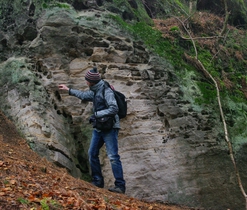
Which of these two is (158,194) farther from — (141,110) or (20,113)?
(20,113)

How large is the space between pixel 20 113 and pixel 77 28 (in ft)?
9.02

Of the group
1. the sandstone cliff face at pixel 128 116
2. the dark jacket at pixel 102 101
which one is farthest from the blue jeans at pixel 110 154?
the sandstone cliff face at pixel 128 116

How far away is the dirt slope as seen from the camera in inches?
151

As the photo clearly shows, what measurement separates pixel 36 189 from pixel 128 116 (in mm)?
4181

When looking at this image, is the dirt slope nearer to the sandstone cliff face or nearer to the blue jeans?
the blue jeans

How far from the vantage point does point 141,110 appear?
8.36 meters

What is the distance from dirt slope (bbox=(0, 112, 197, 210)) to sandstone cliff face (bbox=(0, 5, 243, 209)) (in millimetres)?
1279

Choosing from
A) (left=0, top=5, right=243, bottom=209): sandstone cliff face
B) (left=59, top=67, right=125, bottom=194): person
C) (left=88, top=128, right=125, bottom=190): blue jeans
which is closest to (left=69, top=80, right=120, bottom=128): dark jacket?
(left=59, top=67, right=125, bottom=194): person

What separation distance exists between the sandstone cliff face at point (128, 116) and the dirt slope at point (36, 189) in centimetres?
128

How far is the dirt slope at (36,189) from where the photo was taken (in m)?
3.85

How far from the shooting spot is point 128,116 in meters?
8.24

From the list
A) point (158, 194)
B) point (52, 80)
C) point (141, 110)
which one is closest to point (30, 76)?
point (52, 80)

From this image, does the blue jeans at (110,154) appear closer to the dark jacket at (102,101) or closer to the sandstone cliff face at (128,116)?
the dark jacket at (102,101)

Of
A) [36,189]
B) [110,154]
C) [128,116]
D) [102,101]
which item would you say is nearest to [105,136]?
[110,154]
